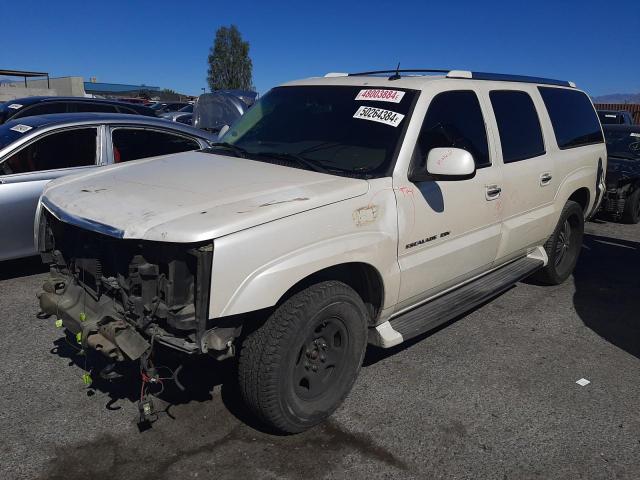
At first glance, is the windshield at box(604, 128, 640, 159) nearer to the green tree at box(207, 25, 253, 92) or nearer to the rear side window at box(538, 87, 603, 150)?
the rear side window at box(538, 87, 603, 150)

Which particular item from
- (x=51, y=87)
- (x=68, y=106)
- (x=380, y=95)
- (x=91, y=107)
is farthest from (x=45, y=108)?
(x=51, y=87)

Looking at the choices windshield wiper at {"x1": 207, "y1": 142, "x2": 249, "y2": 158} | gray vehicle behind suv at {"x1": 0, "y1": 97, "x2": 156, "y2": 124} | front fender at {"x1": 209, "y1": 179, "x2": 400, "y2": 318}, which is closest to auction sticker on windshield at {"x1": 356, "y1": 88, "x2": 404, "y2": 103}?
front fender at {"x1": 209, "y1": 179, "x2": 400, "y2": 318}

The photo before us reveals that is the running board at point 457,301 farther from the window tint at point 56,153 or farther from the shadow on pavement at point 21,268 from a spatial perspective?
the shadow on pavement at point 21,268

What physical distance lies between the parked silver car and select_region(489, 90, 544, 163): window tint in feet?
11.0

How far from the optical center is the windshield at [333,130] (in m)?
3.29

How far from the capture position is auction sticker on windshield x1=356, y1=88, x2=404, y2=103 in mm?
3500

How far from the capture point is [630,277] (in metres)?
6.05

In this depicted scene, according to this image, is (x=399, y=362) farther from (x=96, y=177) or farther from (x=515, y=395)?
(x=96, y=177)

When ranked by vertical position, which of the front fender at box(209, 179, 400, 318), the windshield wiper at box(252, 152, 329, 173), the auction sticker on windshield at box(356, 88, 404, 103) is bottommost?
the front fender at box(209, 179, 400, 318)

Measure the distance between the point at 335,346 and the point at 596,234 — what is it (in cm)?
657

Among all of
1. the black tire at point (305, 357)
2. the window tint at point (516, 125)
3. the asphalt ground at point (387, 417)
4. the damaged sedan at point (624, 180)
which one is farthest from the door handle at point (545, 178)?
the damaged sedan at point (624, 180)

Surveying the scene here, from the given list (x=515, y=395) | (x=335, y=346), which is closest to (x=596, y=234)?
(x=515, y=395)

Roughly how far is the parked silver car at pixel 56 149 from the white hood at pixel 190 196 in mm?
1373

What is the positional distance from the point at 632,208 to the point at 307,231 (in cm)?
801
